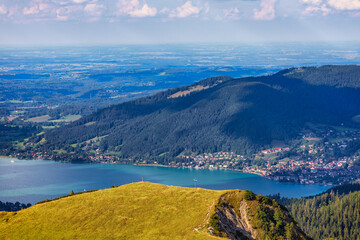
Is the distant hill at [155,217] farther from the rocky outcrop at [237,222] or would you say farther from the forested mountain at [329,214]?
the forested mountain at [329,214]

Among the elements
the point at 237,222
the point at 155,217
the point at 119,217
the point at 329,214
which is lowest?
the point at 329,214

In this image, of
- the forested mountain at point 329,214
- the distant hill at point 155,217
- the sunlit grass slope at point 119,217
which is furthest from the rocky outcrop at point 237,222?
the forested mountain at point 329,214

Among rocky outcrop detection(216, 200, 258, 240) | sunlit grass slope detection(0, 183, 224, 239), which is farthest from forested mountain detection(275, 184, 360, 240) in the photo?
sunlit grass slope detection(0, 183, 224, 239)

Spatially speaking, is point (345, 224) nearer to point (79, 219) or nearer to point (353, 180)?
point (353, 180)

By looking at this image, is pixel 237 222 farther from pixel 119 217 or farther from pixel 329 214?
pixel 329 214

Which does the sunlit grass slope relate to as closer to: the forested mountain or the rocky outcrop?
the rocky outcrop

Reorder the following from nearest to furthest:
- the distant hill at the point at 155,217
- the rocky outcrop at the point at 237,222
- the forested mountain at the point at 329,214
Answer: the distant hill at the point at 155,217, the rocky outcrop at the point at 237,222, the forested mountain at the point at 329,214

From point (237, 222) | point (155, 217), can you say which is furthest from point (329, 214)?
point (155, 217)
